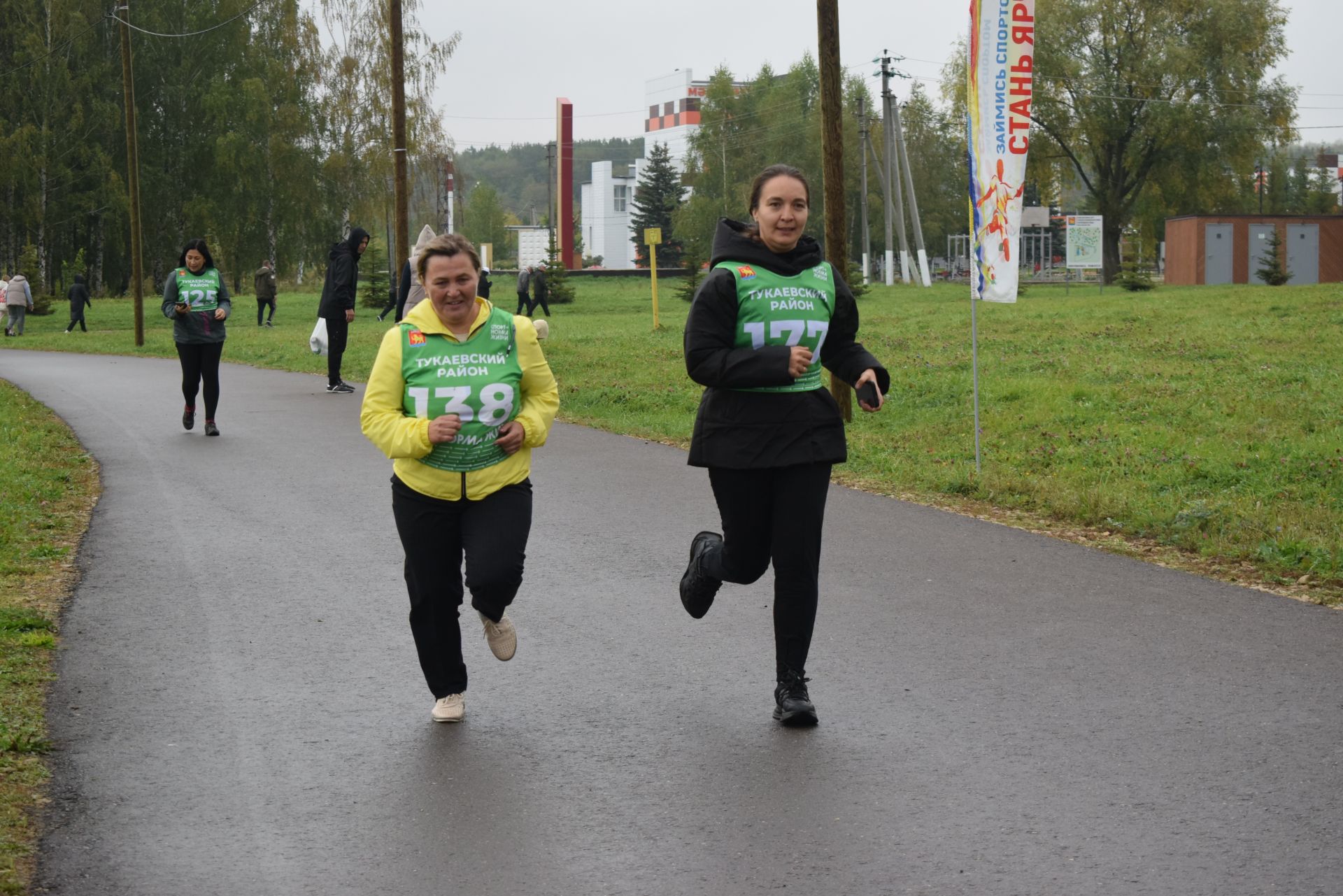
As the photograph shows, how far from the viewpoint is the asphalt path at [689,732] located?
156 inches

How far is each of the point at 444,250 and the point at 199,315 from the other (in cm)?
958

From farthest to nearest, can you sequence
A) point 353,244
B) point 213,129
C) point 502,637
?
1. point 213,129
2. point 353,244
3. point 502,637

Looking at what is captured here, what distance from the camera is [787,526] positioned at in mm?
5215

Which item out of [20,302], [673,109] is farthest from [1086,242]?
[673,109]

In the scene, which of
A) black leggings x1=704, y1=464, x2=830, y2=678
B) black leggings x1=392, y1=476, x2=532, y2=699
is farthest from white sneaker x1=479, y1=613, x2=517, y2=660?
black leggings x1=704, y1=464, x2=830, y2=678

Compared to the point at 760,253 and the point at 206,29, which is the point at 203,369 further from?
the point at 206,29

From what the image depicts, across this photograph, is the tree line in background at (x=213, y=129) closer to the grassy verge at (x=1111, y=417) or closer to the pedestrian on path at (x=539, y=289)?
the pedestrian on path at (x=539, y=289)

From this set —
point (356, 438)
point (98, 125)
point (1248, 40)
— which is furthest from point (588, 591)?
point (1248, 40)

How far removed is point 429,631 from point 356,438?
30.4 ft

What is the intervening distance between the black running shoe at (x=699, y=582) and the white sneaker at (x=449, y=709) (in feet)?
3.07

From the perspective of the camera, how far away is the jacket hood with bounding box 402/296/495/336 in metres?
5.02

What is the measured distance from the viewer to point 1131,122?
198 ft

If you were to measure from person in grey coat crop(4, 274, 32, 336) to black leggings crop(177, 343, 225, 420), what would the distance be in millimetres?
27519

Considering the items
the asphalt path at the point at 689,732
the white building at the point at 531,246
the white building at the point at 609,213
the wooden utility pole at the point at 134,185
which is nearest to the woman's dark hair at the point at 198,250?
the asphalt path at the point at 689,732
